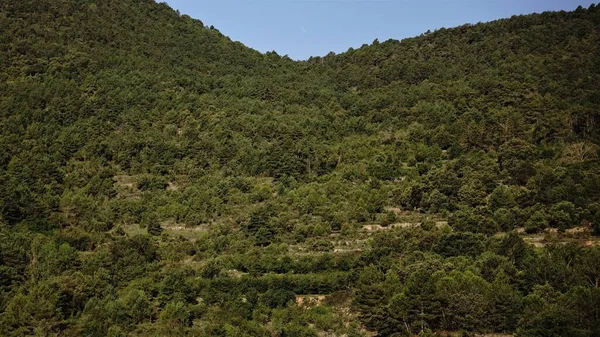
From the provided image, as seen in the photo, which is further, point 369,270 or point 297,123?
point 297,123

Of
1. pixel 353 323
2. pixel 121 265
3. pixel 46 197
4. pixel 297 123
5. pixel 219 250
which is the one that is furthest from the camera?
pixel 297 123

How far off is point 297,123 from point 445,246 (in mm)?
41942

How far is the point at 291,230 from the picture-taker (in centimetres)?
5747

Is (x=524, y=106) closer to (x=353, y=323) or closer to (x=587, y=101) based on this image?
(x=587, y=101)

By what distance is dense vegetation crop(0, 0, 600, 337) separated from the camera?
3716 centimetres

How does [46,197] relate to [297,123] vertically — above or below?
below

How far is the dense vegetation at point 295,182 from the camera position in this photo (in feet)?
122

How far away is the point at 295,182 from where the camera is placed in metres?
68.1

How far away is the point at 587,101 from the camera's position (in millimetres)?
71875

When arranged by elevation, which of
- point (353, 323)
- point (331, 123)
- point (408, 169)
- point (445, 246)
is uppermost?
point (331, 123)

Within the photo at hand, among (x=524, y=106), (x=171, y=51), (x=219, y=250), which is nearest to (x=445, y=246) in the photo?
(x=219, y=250)

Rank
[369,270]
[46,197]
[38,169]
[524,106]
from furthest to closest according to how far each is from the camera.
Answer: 1. [524,106]
2. [38,169]
3. [46,197]
4. [369,270]

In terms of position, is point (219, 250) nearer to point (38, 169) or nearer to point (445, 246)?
point (445, 246)

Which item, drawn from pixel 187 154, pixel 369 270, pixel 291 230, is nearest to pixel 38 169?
pixel 187 154
